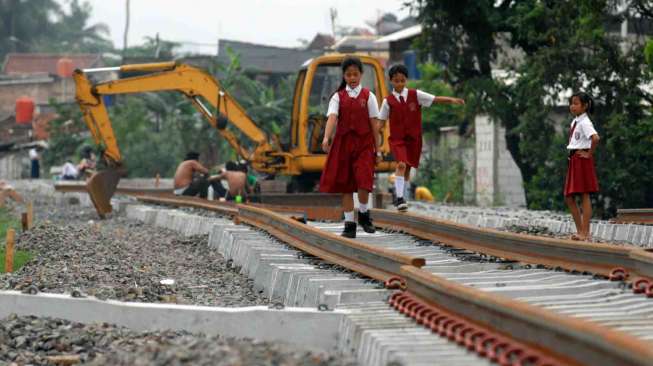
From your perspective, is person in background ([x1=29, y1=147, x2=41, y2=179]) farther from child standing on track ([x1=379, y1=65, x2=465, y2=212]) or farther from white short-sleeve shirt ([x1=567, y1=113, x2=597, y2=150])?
white short-sleeve shirt ([x1=567, y1=113, x2=597, y2=150])

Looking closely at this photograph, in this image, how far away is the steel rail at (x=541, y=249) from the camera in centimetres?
813

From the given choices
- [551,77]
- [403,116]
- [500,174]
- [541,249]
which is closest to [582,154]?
[403,116]

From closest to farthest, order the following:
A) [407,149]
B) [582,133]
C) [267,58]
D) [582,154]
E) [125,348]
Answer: [125,348] < [582,133] < [582,154] < [407,149] < [267,58]

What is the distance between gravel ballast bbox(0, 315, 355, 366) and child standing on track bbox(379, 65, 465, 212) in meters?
5.42

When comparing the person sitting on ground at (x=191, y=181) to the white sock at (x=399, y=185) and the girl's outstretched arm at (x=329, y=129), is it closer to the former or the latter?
the white sock at (x=399, y=185)

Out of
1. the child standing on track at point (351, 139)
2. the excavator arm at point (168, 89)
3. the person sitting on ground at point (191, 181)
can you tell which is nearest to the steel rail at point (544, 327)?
the child standing on track at point (351, 139)

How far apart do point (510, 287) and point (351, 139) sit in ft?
12.1

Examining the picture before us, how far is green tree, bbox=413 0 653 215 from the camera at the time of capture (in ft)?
76.4

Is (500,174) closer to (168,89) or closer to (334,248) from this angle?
(168,89)

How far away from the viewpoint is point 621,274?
Result: 7938 mm

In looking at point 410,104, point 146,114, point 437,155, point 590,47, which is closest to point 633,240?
point 410,104

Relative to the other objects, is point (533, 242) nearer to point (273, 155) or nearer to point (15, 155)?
point (273, 155)

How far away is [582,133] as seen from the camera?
11.7 m

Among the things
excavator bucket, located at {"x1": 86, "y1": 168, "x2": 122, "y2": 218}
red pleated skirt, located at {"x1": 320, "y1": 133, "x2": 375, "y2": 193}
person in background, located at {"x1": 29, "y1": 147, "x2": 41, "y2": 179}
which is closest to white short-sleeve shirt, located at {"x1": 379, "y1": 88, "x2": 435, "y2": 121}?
red pleated skirt, located at {"x1": 320, "y1": 133, "x2": 375, "y2": 193}
